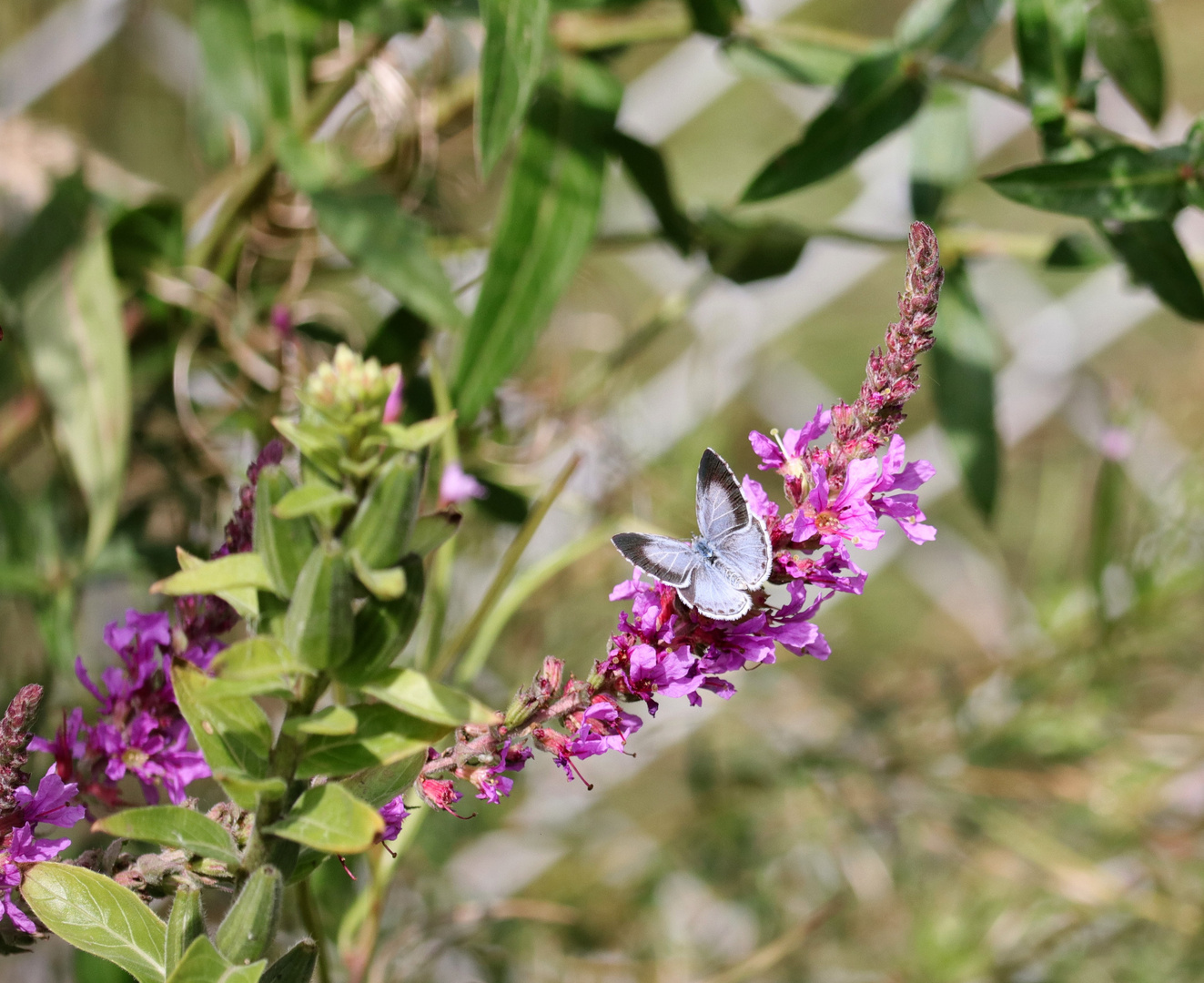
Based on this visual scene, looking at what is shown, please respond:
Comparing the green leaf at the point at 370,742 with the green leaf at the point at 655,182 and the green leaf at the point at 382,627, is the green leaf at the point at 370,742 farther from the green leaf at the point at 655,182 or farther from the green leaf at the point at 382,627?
the green leaf at the point at 655,182

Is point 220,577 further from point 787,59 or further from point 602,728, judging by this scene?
point 787,59

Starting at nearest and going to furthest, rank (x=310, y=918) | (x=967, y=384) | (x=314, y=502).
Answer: (x=314, y=502)
(x=310, y=918)
(x=967, y=384)

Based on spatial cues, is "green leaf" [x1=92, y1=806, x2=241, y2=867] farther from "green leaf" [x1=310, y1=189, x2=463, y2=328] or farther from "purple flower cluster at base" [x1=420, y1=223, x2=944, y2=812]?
"green leaf" [x1=310, y1=189, x2=463, y2=328]

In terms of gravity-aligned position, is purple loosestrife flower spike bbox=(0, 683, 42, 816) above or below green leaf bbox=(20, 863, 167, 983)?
above

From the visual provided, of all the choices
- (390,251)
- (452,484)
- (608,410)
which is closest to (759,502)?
(452,484)

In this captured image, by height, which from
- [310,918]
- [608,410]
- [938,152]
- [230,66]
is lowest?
[608,410]

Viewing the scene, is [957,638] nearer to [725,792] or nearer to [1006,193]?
[725,792]

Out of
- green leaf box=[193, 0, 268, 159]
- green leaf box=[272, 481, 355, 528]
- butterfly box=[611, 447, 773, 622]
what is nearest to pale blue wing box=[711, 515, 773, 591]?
butterfly box=[611, 447, 773, 622]
